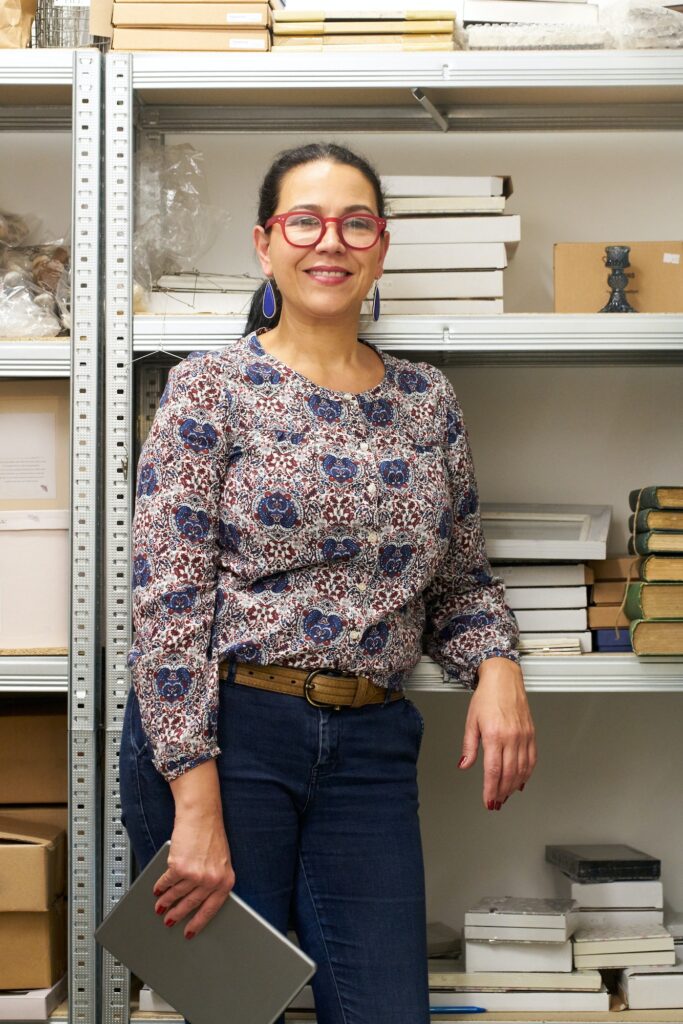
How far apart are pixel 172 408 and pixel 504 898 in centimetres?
109

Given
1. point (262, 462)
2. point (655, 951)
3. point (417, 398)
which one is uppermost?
point (417, 398)

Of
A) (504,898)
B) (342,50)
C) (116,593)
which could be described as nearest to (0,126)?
(342,50)

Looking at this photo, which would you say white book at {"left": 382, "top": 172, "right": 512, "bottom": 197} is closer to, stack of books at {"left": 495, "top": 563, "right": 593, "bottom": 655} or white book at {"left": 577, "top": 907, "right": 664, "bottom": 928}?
stack of books at {"left": 495, "top": 563, "right": 593, "bottom": 655}

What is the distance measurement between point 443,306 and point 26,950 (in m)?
1.22

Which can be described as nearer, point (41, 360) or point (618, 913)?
point (41, 360)

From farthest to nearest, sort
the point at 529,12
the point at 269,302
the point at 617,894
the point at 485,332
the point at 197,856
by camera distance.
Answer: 1. the point at 617,894
2. the point at 529,12
3. the point at 485,332
4. the point at 269,302
5. the point at 197,856

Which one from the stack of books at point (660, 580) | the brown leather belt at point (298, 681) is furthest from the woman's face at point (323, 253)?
the stack of books at point (660, 580)

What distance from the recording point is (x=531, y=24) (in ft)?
5.85

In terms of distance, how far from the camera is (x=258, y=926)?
1.33 meters

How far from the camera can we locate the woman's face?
58.0 inches

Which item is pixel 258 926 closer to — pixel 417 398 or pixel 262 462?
pixel 262 462

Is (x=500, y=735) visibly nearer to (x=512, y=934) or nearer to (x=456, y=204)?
(x=512, y=934)

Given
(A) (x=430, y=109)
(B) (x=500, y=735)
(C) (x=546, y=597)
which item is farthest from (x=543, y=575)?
(A) (x=430, y=109)

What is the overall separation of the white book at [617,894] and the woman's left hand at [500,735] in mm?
504
